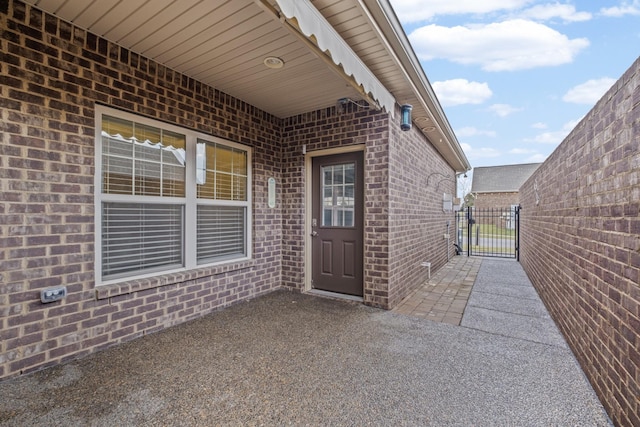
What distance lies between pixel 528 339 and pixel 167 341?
362 centimetres

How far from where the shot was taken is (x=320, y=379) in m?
2.16

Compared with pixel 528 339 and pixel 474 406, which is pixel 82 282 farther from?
pixel 528 339

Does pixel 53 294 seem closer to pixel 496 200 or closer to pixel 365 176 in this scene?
pixel 365 176

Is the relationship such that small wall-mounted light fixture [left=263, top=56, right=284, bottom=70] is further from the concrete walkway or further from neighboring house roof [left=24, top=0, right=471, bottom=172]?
the concrete walkway

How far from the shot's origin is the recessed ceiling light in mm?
2891

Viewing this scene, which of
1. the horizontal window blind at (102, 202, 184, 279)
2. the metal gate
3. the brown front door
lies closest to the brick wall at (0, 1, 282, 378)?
the horizontal window blind at (102, 202, 184, 279)

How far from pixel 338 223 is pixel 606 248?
9.80 feet

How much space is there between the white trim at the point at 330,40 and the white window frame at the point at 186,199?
1981mm

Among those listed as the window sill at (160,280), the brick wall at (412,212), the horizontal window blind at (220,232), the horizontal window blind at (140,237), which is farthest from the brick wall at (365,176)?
the horizontal window blind at (140,237)

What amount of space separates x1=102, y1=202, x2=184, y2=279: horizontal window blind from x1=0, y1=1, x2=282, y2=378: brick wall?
200mm

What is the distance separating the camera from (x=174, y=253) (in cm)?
333

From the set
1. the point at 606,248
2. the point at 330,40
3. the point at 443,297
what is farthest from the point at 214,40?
the point at 443,297

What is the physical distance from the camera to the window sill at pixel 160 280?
2.62m

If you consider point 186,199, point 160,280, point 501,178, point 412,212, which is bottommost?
point 160,280
